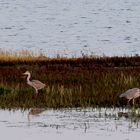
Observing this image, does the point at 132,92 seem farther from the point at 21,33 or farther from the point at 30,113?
the point at 21,33

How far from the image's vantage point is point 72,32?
255ft

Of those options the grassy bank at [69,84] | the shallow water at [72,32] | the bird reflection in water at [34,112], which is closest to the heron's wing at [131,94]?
the grassy bank at [69,84]

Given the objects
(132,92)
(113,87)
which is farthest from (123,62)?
(132,92)

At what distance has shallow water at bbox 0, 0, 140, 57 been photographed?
5922 cm

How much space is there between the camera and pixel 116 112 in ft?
78.7

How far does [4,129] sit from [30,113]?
8.70ft

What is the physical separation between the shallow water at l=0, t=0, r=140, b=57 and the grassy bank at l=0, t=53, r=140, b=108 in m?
7.60

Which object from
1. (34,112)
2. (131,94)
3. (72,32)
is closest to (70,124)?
(34,112)

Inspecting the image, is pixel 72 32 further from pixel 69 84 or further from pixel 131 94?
pixel 131 94

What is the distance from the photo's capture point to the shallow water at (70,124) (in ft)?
67.3

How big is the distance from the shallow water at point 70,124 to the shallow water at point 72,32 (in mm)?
19883

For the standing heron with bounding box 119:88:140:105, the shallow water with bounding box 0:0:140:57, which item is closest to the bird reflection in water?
the standing heron with bounding box 119:88:140:105

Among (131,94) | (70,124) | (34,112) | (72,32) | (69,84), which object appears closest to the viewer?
(70,124)

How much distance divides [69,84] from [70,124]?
275 inches
